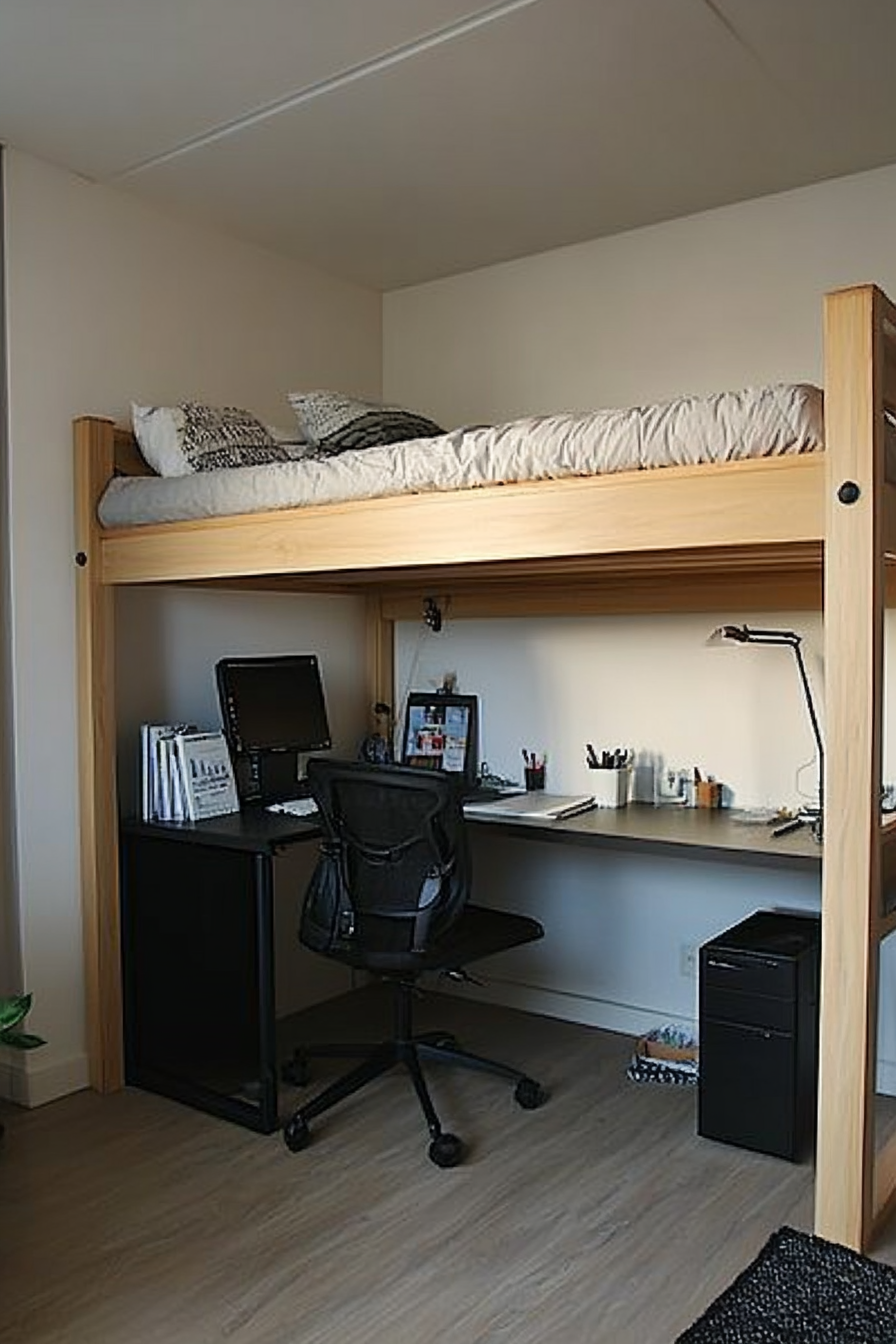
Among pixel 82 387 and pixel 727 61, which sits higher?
pixel 727 61

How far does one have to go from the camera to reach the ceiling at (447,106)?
2.25m

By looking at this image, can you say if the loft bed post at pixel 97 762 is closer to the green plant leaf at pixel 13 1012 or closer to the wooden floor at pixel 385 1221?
the wooden floor at pixel 385 1221

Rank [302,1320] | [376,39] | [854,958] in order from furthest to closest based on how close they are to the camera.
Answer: [376,39], [302,1320], [854,958]

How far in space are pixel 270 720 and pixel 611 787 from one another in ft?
3.36

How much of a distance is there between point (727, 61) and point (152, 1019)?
2.72 metres

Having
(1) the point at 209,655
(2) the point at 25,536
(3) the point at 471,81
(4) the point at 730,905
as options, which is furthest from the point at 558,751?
(3) the point at 471,81

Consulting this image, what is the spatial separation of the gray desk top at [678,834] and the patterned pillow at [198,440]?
1.12 m

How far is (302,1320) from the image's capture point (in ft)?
6.58

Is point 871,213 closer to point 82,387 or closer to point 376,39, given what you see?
point 376,39

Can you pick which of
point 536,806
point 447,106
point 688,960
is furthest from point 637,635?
point 447,106

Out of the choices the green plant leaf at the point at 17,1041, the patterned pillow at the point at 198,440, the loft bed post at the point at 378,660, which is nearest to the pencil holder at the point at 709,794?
the loft bed post at the point at 378,660

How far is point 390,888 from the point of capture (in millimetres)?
2705

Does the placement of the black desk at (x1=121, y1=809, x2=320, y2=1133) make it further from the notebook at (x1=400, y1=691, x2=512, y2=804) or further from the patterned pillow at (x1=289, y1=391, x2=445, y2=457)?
the patterned pillow at (x1=289, y1=391, x2=445, y2=457)

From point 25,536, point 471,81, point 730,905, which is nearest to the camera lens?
point 471,81
